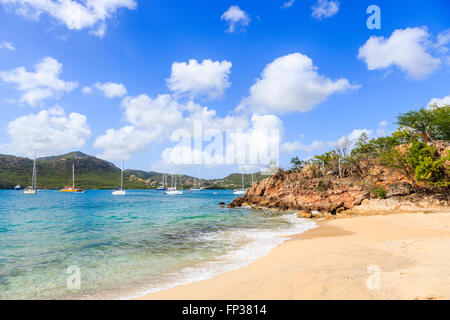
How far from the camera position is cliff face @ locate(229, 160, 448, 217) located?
28444mm

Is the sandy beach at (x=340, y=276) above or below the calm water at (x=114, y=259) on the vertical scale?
above

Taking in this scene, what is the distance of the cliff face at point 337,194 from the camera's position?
93.3ft

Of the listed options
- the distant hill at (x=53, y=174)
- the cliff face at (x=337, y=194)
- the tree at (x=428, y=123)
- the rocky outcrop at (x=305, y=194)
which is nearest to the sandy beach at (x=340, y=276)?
the cliff face at (x=337, y=194)

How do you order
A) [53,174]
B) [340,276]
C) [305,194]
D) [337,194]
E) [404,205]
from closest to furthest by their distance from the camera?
[340,276], [404,205], [337,194], [305,194], [53,174]

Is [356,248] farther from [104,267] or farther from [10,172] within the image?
[10,172]

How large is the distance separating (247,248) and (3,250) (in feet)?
46.7

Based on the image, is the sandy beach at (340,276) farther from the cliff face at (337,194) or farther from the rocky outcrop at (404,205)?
the cliff face at (337,194)

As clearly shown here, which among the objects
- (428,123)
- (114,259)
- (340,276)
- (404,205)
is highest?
(428,123)

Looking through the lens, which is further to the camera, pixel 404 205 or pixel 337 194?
pixel 337 194

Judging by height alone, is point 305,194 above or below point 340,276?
below

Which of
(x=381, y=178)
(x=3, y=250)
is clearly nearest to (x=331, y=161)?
(x=381, y=178)

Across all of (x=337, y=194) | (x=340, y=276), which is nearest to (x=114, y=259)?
(x=340, y=276)

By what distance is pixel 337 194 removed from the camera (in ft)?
122

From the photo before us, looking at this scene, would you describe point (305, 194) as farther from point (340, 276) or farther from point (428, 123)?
point (340, 276)
